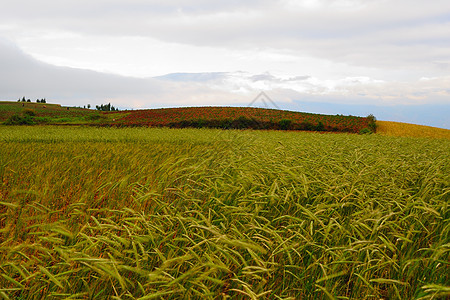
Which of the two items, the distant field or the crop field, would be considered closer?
the crop field

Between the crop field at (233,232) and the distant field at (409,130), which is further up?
the distant field at (409,130)

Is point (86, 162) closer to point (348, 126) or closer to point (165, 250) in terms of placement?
point (165, 250)

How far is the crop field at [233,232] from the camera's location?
1.67 metres

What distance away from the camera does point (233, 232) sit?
2.16 m

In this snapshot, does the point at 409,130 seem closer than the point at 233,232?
No

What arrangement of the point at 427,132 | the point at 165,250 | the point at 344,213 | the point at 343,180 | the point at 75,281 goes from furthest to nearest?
the point at 427,132 < the point at 343,180 < the point at 344,213 < the point at 165,250 < the point at 75,281

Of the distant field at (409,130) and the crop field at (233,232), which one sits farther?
the distant field at (409,130)

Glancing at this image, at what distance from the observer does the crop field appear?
1.67 metres

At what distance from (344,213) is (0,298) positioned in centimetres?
295

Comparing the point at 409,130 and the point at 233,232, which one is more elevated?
the point at 409,130

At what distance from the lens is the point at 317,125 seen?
101ft

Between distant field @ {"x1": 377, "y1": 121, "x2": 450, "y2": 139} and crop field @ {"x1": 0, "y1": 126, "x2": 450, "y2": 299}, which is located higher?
distant field @ {"x1": 377, "y1": 121, "x2": 450, "y2": 139}

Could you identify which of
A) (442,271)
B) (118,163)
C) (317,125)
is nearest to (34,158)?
(118,163)

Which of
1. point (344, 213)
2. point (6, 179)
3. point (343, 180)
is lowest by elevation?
point (6, 179)
